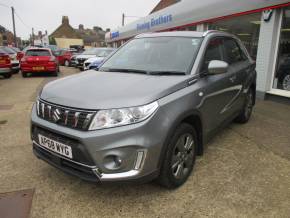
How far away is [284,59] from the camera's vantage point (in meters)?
7.71

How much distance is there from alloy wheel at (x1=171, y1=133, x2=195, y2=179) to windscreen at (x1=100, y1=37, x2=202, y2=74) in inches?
31.6

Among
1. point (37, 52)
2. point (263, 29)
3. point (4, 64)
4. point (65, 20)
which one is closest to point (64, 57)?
point (37, 52)

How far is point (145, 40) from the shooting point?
13.4 feet

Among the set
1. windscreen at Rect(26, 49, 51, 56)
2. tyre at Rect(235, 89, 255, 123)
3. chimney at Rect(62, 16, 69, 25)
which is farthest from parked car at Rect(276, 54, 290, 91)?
chimney at Rect(62, 16, 69, 25)

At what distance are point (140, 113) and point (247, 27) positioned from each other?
26.0 feet

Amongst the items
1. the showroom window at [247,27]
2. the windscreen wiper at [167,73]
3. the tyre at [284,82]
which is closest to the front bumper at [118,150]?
the windscreen wiper at [167,73]

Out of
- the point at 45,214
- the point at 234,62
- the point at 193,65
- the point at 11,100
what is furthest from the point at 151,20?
the point at 45,214

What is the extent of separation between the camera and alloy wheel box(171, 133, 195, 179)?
2.93 m

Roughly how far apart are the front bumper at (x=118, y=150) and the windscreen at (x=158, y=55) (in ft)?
3.50

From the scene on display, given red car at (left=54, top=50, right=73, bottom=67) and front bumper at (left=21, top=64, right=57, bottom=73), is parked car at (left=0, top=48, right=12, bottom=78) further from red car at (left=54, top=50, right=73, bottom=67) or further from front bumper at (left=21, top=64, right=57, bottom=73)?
red car at (left=54, top=50, right=73, bottom=67)

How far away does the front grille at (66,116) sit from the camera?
2.47m

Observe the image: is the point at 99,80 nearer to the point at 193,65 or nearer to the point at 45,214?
the point at 193,65

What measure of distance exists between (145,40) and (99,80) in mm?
1318

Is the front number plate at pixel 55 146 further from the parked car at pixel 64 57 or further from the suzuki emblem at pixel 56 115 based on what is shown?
the parked car at pixel 64 57
